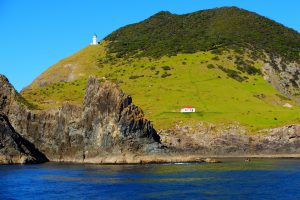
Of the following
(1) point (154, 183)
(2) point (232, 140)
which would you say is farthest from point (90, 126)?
(1) point (154, 183)

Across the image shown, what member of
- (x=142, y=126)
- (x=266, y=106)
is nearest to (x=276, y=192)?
(x=142, y=126)

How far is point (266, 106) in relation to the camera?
181 meters

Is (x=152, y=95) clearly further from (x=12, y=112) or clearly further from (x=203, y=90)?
(x=12, y=112)

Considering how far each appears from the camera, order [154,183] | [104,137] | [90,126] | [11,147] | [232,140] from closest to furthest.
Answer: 1. [154,183]
2. [11,147]
3. [104,137]
4. [90,126]
5. [232,140]

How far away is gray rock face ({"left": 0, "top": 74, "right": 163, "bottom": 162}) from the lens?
400 feet

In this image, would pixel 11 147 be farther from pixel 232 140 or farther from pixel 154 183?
pixel 232 140

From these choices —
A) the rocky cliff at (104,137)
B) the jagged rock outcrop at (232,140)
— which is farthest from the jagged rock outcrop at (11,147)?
the jagged rock outcrop at (232,140)

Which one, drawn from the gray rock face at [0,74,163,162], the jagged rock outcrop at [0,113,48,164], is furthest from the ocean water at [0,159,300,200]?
the gray rock face at [0,74,163,162]

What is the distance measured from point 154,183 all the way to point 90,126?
50645 mm

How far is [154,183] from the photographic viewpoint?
78688 mm

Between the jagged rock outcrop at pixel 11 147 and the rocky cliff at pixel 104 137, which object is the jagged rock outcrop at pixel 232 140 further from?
the jagged rock outcrop at pixel 11 147

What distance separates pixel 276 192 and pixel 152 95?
127 m

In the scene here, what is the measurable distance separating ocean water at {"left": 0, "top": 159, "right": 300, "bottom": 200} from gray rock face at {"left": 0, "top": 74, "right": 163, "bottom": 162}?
17.5 m

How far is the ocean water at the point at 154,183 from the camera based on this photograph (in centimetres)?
6719
